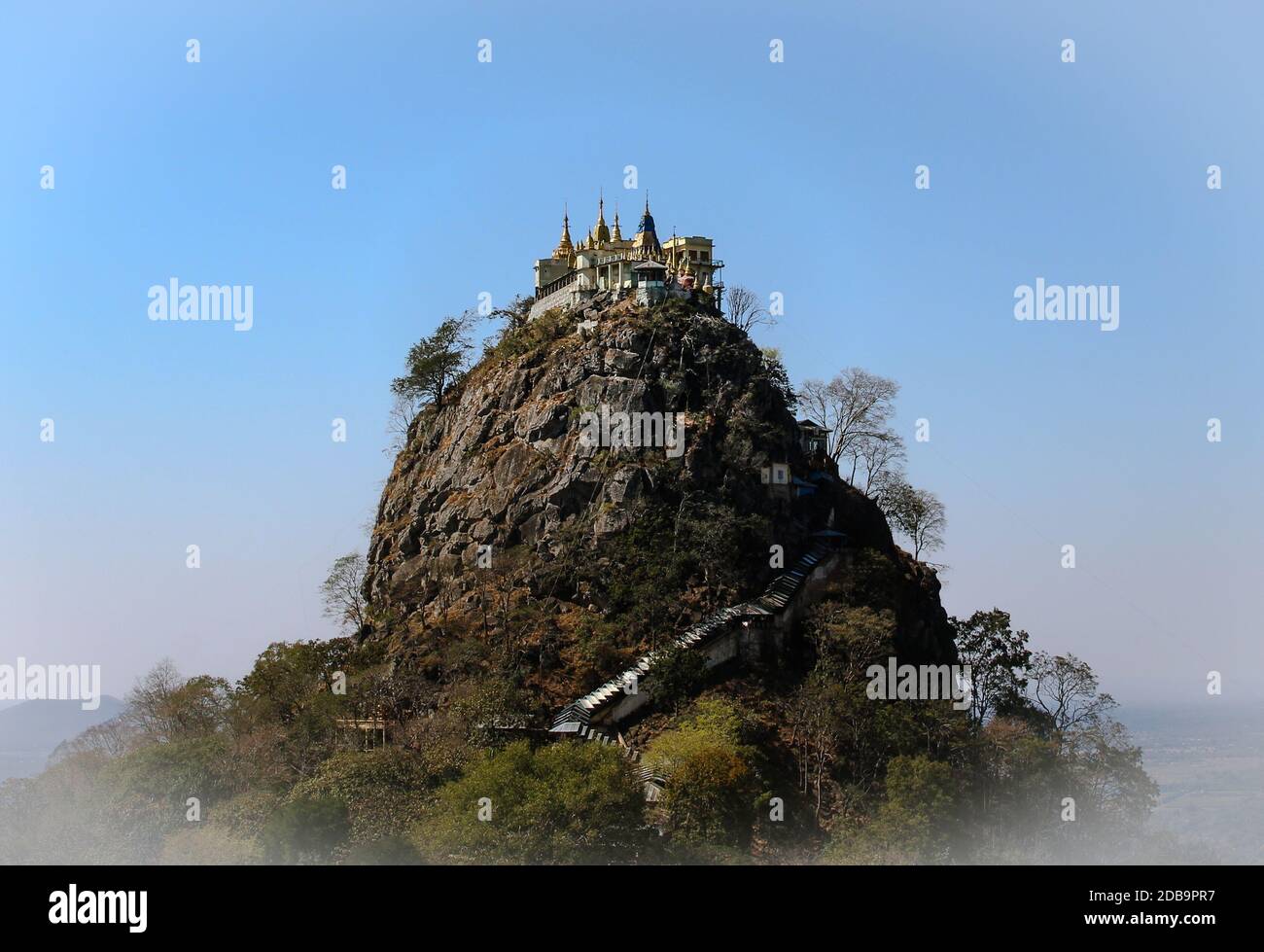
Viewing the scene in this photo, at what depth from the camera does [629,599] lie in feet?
232

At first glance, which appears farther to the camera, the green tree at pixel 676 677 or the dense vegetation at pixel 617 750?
the green tree at pixel 676 677

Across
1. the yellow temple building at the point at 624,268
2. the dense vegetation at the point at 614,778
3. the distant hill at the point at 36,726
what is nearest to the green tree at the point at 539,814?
the dense vegetation at the point at 614,778

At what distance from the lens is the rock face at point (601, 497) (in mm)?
71875

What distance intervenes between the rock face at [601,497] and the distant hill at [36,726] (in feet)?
193

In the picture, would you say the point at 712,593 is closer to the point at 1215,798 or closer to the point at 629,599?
the point at 629,599

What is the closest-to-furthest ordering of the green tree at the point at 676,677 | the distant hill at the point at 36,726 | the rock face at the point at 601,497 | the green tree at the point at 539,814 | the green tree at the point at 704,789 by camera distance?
1. the green tree at the point at 539,814
2. the green tree at the point at 704,789
3. the green tree at the point at 676,677
4. the rock face at the point at 601,497
5. the distant hill at the point at 36,726

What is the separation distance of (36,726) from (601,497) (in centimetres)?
10160

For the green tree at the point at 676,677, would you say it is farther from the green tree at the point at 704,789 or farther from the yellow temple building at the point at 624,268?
the yellow temple building at the point at 624,268

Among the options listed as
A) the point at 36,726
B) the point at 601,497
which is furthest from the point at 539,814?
the point at 36,726

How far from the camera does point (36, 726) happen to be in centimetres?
15538

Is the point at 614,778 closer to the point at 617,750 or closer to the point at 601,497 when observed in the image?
the point at 617,750

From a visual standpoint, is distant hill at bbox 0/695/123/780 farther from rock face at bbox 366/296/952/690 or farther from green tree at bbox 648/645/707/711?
green tree at bbox 648/645/707/711
